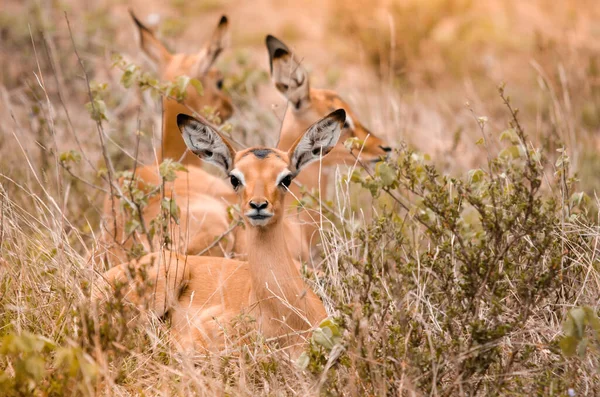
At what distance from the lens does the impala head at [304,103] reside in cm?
663

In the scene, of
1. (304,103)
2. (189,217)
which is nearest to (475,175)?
(304,103)

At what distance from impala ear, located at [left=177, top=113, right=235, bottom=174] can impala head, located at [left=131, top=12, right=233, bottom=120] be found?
3.16 metres

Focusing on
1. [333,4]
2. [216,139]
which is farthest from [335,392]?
[333,4]

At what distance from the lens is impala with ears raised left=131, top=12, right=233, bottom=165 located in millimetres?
8188

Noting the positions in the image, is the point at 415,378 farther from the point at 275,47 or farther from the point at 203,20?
the point at 203,20

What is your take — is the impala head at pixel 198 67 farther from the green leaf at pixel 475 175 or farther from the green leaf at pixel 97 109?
the green leaf at pixel 475 175

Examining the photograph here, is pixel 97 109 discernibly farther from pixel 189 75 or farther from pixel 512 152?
pixel 189 75

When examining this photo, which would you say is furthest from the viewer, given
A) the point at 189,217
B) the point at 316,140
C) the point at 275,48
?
the point at 189,217

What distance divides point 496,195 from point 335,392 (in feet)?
4.92

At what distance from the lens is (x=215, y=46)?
27.2ft

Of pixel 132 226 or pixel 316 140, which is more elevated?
pixel 316 140

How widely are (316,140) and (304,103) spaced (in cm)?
204

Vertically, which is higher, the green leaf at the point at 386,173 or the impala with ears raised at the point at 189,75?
the green leaf at the point at 386,173

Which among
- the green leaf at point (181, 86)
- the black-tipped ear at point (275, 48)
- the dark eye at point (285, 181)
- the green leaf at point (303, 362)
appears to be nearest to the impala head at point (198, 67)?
the black-tipped ear at point (275, 48)
